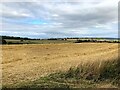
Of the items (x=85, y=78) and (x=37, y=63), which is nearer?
(x=85, y=78)

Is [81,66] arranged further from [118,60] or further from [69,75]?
→ [118,60]

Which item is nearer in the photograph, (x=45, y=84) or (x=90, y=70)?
(x=45, y=84)

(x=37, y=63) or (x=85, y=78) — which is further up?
(x=85, y=78)

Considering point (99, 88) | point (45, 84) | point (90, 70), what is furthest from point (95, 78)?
point (45, 84)

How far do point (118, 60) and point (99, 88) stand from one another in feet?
14.3

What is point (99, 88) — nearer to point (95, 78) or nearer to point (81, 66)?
point (95, 78)

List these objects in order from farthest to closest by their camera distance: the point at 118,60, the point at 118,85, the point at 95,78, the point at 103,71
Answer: the point at 118,60 → the point at 103,71 → the point at 95,78 → the point at 118,85

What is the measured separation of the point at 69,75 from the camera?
11.4 m

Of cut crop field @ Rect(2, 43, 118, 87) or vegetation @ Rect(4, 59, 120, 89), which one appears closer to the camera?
vegetation @ Rect(4, 59, 120, 89)

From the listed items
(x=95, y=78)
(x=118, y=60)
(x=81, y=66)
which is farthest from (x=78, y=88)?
(x=118, y=60)

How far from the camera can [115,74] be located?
11.6m

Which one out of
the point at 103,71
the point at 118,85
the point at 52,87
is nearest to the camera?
the point at 52,87

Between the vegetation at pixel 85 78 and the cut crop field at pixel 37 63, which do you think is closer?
the vegetation at pixel 85 78

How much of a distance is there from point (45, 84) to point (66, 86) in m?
0.73
